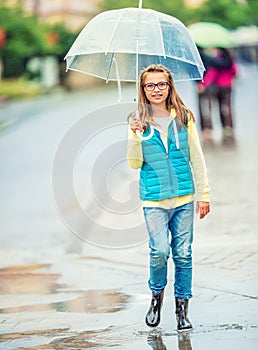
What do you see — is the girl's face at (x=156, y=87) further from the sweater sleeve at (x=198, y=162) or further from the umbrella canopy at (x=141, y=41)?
the umbrella canopy at (x=141, y=41)

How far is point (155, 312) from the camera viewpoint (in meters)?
6.82

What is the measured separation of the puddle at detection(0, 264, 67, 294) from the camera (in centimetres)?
852

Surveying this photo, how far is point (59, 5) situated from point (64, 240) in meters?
41.3

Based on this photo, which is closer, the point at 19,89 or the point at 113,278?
the point at 113,278

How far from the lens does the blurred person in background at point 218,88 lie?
18594mm

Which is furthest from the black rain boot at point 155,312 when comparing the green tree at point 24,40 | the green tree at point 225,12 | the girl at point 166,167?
the green tree at point 24,40

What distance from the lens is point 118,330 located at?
22.4 feet

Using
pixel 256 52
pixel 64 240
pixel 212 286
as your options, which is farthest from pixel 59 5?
pixel 212 286

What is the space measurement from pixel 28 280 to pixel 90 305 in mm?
1388

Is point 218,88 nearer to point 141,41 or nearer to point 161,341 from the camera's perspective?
point 141,41

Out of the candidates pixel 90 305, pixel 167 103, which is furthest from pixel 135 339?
pixel 167 103

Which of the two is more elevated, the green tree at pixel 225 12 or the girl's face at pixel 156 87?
the girl's face at pixel 156 87

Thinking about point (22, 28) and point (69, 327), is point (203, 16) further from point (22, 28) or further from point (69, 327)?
point (69, 327)

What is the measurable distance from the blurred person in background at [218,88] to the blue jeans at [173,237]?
11804 millimetres
